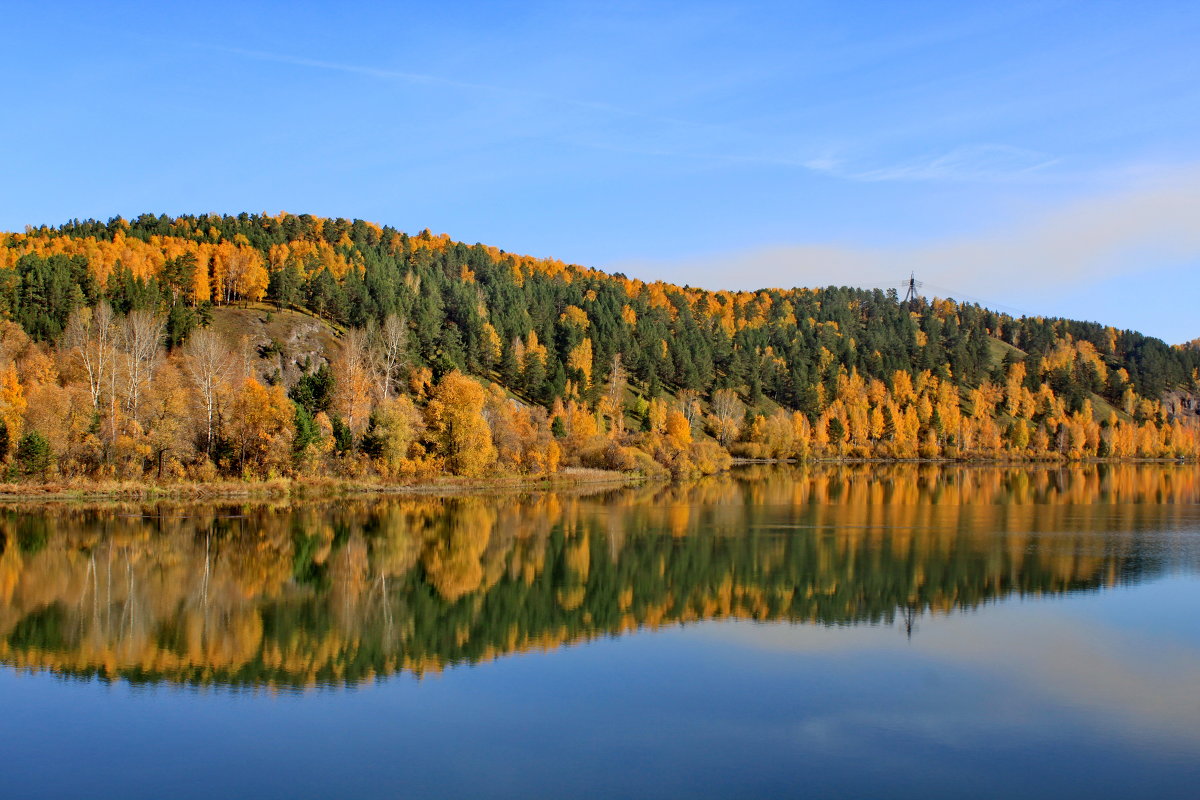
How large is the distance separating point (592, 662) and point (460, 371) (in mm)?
70965

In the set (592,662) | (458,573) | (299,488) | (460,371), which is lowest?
(592,662)

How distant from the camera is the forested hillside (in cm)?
5762

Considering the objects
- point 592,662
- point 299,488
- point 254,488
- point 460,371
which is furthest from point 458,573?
→ point 460,371

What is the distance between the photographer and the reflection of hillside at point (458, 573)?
21.8m

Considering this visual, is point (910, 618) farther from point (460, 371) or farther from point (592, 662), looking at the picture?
point (460, 371)

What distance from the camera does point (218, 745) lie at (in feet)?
50.0

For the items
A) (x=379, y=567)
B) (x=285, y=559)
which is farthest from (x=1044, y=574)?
(x=285, y=559)

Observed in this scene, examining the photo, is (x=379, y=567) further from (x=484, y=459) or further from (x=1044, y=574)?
(x=484, y=459)

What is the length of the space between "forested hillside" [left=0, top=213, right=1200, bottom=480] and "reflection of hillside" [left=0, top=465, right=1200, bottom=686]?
33.3ft

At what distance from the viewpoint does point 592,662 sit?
20.4 m

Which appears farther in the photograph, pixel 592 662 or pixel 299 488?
pixel 299 488

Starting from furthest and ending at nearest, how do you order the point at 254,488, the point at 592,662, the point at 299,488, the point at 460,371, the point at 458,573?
1. the point at 460,371
2. the point at 299,488
3. the point at 254,488
4. the point at 458,573
5. the point at 592,662

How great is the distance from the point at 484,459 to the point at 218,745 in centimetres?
4932

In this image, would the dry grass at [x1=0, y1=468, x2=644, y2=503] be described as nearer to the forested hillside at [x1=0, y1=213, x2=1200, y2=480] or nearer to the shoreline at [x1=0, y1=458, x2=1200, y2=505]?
the shoreline at [x1=0, y1=458, x2=1200, y2=505]
